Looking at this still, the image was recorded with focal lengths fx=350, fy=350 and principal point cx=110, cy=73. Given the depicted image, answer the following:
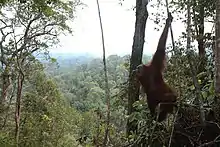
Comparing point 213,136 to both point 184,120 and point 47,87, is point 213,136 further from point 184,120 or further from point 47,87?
point 47,87

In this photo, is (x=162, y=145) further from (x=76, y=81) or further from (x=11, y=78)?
(x=76, y=81)

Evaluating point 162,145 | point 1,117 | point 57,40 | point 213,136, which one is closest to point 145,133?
point 162,145

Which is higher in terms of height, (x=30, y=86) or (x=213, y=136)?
(x=213, y=136)

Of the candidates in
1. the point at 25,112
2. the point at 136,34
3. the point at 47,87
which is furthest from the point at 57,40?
the point at 136,34

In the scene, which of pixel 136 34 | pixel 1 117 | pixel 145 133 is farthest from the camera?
pixel 1 117

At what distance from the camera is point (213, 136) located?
6.81 ft

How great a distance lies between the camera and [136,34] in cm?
502

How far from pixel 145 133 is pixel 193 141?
0.31 meters

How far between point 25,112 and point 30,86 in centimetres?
127

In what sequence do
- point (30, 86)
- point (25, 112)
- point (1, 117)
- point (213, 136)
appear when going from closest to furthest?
point (213, 136) < point (1, 117) < point (25, 112) < point (30, 86)

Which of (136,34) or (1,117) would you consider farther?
(1,117)

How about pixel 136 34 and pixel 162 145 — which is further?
pixel 136 34

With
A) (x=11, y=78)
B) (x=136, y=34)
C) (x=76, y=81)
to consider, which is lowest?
(x=76, y=81)

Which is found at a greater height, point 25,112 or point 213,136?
point 213,136
